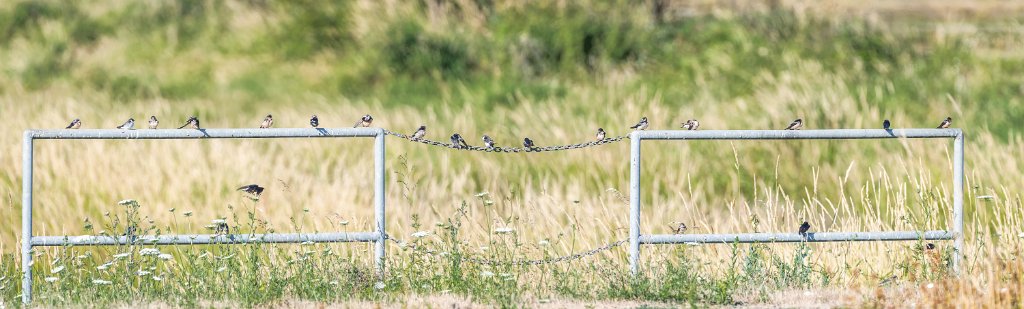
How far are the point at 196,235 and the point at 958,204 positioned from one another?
4116 mm

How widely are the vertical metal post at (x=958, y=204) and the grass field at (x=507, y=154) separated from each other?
7 centimetres

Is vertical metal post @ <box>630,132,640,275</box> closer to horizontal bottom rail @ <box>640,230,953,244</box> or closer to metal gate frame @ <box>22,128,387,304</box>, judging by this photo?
horizontal bottom rail @ <box>640,230,953,244</box>

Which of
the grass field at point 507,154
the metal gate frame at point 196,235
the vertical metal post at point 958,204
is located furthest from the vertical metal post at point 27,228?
the vertical metal post at point 958,204

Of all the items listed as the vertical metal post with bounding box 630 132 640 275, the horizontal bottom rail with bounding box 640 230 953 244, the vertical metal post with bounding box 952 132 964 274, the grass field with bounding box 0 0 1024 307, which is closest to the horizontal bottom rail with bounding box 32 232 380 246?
the grass field with bounding box 0 0 1024 307

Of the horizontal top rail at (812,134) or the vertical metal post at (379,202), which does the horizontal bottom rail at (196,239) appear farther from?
the horizontal top rail at (812,134)

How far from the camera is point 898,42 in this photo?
20484 millimetres

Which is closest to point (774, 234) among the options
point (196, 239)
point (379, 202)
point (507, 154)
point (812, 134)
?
point (812, 134)

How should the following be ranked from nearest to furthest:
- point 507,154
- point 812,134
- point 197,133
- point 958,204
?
1. point 197,133
2. point 812,134
3. point 958,204
4. point 507,154

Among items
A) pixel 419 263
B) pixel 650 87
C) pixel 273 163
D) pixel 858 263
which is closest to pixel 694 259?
pixel 858 263

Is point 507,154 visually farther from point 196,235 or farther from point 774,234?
point 196,235

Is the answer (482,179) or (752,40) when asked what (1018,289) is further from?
(752,40)

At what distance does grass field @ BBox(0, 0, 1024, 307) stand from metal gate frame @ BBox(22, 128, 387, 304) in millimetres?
136

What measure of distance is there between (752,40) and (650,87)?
214 centimetres

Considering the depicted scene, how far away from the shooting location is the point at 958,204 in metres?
8.41
